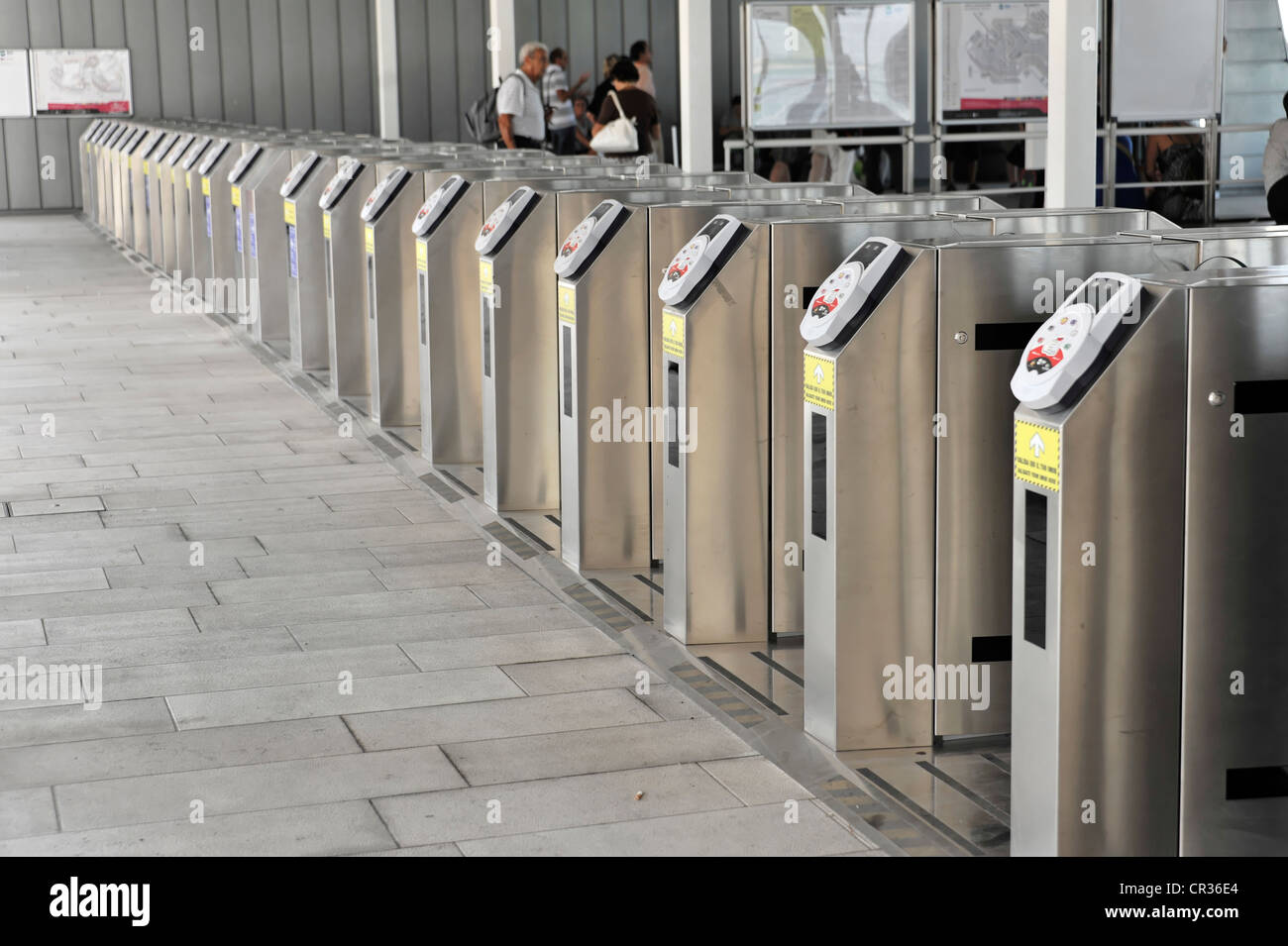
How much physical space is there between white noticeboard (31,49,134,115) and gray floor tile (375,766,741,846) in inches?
774

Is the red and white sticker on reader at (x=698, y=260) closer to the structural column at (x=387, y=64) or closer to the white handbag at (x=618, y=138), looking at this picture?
the white handbag at (x=618, y=138)

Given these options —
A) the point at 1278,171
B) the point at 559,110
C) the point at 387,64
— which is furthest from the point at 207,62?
the point at 1278,171

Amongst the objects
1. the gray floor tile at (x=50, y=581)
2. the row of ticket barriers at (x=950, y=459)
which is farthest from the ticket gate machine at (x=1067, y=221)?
the gray floor tile at (x=50, y=581)

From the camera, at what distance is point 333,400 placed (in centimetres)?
830

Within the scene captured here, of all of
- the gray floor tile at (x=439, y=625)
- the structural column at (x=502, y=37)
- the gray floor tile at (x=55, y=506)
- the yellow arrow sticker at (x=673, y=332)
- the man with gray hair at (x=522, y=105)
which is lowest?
the gray floor tile at (x=439, y=625)

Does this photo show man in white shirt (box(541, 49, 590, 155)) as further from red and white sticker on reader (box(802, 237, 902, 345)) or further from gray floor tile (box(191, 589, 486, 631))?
red and white sticker on reader (box(802, 237, 902, 345))

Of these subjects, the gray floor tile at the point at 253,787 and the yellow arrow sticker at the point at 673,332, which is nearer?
the gray floor tile at the point at 253,787

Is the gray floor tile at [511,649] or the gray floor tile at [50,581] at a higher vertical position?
the gray floor tile at [50,581]

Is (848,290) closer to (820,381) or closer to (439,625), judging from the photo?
(820,381)

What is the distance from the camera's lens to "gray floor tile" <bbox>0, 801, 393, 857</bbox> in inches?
128

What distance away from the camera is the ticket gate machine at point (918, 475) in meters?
3.56

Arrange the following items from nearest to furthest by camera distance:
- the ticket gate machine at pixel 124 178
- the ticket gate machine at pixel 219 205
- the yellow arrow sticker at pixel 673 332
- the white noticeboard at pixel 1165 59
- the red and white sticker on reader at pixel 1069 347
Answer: the red and white sticker on reader at pixel 1069 347, the yellow arrow sticker at pixel 673 332, the white noticeboard at pixel 1165 59, the ticket gate machine at pixel 219 205, the ticket gate machine at pixel 124 178

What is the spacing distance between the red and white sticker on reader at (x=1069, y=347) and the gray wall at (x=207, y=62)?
2029 centimetres
